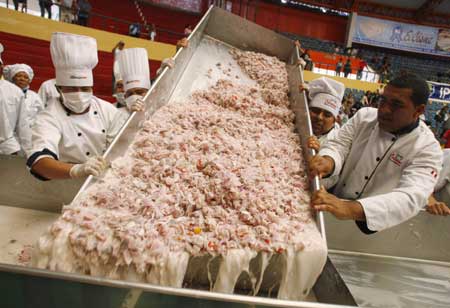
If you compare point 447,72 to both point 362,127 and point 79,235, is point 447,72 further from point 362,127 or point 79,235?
point 79,235

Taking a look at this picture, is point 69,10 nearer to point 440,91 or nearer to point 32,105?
point 32,105

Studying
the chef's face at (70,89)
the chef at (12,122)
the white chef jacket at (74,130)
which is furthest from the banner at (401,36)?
the chef's face at (70,89)

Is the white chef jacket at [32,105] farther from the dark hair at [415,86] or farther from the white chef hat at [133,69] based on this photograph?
the dark hair at [415,86]

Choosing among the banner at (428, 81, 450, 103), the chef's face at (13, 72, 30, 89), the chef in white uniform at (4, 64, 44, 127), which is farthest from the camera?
the banner at (428, 81, 450, 103)

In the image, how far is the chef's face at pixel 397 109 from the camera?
4.97ft

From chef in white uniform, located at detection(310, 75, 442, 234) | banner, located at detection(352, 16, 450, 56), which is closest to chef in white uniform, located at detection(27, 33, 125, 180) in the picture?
chef in white uniform, located at detection(310, 75, 442, 234)

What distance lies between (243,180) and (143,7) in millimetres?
15092

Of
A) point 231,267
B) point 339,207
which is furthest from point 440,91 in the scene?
point 231,267

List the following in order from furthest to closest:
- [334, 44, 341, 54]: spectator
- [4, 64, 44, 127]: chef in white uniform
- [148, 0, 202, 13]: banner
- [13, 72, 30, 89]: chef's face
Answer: [334, 44, 341, 54]: spectator
[148, 0, 202, 13]: banner
[13, 72, 30, 89]: chef's face
[4, 64, 44, 127]: chef in white uniform

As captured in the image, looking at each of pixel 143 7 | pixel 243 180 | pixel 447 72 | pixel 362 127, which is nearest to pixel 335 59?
pixel 447 72

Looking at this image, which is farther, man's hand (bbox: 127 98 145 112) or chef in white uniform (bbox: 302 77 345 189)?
chef in white uniform (bbox: 302 77 345 189)

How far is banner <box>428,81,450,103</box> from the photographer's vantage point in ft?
37.1

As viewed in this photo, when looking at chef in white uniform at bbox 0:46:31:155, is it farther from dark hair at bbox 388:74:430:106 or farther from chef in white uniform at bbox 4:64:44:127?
dark hair at bbox 388:74:430:106

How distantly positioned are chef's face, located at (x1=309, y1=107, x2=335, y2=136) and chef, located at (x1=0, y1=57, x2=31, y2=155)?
2.76 m
